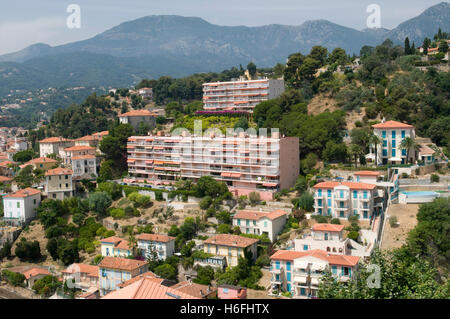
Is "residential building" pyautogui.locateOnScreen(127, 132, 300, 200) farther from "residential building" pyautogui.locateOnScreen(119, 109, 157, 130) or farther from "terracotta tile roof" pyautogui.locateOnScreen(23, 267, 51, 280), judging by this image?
"terracotta tile roof" pyautogui.locateOnScreen(23, 267, 51, 280)

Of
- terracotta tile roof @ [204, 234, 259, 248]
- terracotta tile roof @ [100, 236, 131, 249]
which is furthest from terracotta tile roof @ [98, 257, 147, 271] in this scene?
terracotta tile roof @ [204, 234, 259, 248]

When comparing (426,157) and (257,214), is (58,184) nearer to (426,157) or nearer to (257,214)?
(257,214)

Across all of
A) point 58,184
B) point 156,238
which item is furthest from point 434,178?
point 58,184

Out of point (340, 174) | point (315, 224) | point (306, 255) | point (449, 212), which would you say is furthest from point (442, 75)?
point (306, 255)

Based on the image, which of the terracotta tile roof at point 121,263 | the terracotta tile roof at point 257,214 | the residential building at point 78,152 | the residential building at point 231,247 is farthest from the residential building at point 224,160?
the terracotta tile roof at point 121,263
